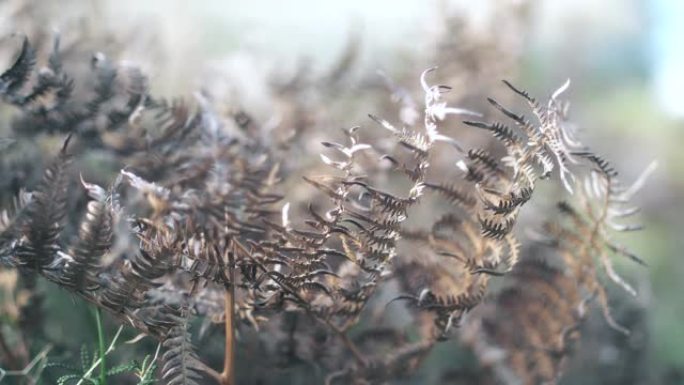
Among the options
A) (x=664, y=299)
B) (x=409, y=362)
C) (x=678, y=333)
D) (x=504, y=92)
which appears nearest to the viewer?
(x=409, y=362)

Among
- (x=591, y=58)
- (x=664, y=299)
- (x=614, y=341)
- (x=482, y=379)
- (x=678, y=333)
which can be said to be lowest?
(x=482, y=379)

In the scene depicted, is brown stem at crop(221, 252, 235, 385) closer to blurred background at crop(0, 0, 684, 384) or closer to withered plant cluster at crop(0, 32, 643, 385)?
withered plant cluster at crop(0, 32, 643, 385)

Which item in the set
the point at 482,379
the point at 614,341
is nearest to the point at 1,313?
the point at 482,379

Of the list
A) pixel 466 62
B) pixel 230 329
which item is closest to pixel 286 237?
pixel 230 329

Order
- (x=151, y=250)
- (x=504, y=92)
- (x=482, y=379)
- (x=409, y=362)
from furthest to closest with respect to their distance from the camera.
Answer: (x=504, y=92), (x=482, y=379), (x=409, y=362), (x=151, y=250)

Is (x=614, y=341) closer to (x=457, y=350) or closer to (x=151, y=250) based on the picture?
(x=457, y=350)

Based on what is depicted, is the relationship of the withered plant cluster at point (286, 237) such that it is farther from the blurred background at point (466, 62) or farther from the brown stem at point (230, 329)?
the blurred background at point (466, 62)

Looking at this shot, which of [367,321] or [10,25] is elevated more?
[10,25]

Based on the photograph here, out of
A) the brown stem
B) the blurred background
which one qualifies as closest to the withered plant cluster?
the brown stem

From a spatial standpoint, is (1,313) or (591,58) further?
(591,58)
